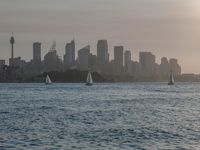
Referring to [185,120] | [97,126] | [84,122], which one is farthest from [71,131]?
[185,120]

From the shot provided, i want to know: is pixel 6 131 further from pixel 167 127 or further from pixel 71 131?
pixel 167 127

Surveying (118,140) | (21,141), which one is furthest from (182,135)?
(21,141)

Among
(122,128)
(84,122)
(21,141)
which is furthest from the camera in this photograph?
(84,122)

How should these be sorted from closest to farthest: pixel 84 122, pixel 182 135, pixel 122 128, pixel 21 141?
pixel 21 141, pixel 182 135, pixel 122 128, pixel 84 122

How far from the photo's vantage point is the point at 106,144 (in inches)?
1729

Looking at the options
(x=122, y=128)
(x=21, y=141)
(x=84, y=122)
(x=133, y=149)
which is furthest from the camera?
(x=84, y=122)

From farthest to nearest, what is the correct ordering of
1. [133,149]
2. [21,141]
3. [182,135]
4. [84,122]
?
1. [84,122]
2. [182,135]
3. [21,141]
4. [133,149]

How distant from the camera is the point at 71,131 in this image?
171 ft

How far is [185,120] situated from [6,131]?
2378cm

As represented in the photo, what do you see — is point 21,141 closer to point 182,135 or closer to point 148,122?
point 182,135

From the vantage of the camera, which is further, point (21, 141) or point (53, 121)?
point (53, 121)

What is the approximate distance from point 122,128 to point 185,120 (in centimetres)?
1271

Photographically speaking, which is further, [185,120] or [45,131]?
[185,120]

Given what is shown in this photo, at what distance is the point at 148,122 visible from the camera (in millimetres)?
63062
